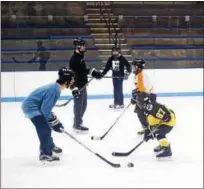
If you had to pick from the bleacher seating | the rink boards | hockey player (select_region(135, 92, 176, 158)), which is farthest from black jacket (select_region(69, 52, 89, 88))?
the bleacher seating

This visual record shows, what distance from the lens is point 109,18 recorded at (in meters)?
7.10

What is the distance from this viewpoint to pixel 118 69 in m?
4.89

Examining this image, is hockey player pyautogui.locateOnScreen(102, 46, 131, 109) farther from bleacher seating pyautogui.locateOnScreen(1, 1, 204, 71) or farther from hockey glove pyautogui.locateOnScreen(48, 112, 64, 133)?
hockey glove pyautogui.locateOnScreen(48, 112, 64, 133)

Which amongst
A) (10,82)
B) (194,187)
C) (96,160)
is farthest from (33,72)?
(194,187)

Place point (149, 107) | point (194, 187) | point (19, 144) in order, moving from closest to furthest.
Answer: point (194, 187)
point (149, 107)
point (19, 144)

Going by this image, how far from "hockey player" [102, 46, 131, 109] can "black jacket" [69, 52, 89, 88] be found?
115 centimetres

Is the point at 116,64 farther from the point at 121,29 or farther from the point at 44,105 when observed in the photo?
the point at 44,105

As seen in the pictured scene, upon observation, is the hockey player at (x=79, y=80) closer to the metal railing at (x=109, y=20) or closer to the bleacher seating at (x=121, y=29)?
the bleacher seating at (x=121, y=29)

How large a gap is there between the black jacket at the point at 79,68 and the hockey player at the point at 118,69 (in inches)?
45.1

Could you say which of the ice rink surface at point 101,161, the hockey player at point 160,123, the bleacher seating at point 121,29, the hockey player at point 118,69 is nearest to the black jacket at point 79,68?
the ice rink surface at point 101,161

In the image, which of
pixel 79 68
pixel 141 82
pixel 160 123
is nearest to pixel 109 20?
pixel 79 68

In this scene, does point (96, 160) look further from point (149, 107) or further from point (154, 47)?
point (154, 47)

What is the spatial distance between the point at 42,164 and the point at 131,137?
979mm

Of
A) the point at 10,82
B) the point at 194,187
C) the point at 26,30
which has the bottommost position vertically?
the point at 194,187
